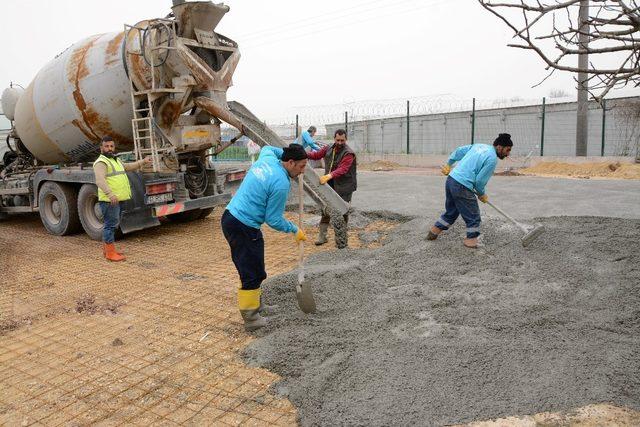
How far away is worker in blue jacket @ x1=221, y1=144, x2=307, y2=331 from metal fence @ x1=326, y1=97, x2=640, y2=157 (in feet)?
36.2

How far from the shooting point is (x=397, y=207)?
8.59m

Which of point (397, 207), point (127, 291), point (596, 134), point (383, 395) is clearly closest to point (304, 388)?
point (383, 395)

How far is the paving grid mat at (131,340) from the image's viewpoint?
2.98m

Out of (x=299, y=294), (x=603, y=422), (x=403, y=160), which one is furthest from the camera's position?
(x=403, y=160)

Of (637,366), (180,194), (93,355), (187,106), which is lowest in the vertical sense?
(93,355)

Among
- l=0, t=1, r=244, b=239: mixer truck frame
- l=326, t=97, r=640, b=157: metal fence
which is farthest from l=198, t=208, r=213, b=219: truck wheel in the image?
l=326, t=97, r=640, b=157: metal fence

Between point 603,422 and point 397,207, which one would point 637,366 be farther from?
point 397,207

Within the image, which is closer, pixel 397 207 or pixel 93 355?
pixel 93 355

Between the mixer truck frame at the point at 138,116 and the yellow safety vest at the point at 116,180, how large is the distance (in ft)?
1.35

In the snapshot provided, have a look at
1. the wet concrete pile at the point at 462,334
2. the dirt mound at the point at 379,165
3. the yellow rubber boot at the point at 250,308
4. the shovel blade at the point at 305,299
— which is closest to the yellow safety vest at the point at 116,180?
the wet concrete pile at the point at 462,334

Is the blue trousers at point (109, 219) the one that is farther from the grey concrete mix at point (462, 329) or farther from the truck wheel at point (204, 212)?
the grey concrete mix at point (462, 329)

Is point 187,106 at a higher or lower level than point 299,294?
higher

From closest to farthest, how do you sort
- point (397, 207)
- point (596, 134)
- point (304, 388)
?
1. point (304, 388)
2. point (397, 207)
3. point (596, 134)

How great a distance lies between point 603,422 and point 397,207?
622 centimetres
